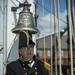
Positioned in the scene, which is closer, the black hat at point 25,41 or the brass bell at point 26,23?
the black hat at point 25,41

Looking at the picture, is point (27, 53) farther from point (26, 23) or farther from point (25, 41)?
point (26, 23)

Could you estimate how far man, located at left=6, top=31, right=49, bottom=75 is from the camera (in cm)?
184

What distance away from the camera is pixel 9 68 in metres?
1.88

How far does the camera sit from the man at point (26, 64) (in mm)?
1843

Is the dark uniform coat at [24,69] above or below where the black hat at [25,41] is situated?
below

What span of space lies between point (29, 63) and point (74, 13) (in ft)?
4.30

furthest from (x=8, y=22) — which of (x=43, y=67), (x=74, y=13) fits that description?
(x=43, y=67)

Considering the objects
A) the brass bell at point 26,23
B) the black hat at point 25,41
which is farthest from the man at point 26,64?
the brass bell at point 26,23

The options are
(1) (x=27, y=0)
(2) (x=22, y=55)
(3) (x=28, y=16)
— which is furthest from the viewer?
(1) (x=27, y=0)

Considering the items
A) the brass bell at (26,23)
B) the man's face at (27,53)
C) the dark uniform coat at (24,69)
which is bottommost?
the dark uniform coat at (24,69)

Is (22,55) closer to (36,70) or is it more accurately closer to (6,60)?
(36,70)

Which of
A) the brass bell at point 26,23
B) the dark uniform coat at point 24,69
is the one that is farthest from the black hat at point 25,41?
the brass bell at point 26,23

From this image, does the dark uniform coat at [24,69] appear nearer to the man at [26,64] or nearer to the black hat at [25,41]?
the man at [26,64]

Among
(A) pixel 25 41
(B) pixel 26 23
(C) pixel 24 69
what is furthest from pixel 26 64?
(B) pixel 26 23
